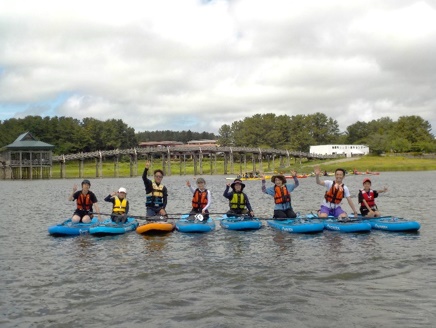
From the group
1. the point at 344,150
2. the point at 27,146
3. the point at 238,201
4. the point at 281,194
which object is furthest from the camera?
the point at 344,150

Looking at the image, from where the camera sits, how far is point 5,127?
147250 millimetres

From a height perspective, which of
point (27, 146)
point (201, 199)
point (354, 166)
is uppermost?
point (27, 146)

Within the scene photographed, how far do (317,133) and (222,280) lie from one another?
546 feet

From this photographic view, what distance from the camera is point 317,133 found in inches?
6880

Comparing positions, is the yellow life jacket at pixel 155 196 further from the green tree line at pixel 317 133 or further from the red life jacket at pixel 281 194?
the green tree line at pixel 317 133

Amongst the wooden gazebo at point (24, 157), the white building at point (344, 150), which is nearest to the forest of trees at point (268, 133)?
the white building at point (344, 150)

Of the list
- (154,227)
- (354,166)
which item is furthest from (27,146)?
(154,227)

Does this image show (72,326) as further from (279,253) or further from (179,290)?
(279,253)

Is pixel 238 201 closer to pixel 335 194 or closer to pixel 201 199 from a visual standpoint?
pixel 201 199

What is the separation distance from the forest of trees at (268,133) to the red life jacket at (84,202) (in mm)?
127659

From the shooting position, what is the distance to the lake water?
32.5ft

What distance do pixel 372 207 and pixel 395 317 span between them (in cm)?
1236

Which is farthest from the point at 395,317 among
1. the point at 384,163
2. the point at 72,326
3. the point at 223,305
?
the point at 384,163

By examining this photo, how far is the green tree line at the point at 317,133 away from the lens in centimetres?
16138
